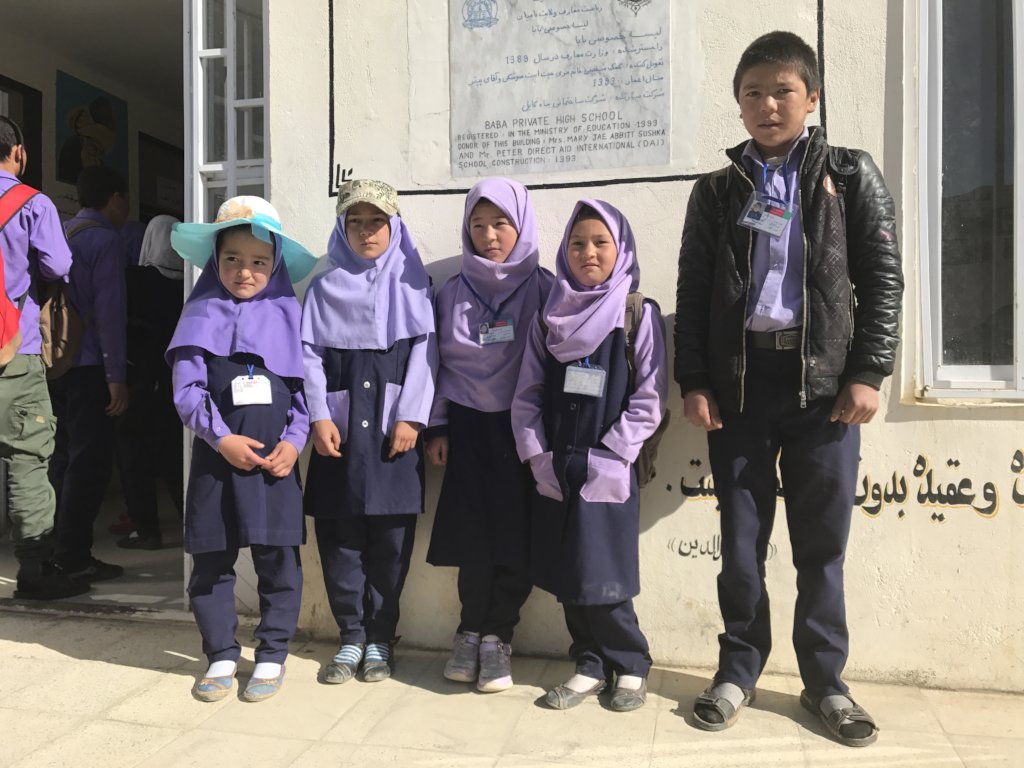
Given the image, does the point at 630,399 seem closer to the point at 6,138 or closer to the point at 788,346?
the point at 788,346

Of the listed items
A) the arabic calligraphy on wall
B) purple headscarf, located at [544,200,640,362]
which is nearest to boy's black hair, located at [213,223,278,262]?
purple headscarf, located at [544,200,640,362]

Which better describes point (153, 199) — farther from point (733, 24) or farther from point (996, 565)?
point (996, 565)

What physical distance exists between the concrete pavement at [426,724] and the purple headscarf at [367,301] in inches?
48.4

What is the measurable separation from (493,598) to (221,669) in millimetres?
966

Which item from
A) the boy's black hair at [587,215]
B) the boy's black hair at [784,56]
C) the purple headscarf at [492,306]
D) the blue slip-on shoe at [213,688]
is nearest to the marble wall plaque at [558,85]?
the purple headscarf at [492,306]

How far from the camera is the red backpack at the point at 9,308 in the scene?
3.32 meters

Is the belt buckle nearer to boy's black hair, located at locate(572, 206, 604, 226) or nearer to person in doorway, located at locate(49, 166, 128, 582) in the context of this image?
boy's black hair, located at locate(572, 206, 604, 226)

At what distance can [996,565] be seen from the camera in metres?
2.84

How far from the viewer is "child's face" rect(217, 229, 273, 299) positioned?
2.90 meters

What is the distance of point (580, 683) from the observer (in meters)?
2.78

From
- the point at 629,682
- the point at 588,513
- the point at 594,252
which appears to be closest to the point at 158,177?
the point at 594,252

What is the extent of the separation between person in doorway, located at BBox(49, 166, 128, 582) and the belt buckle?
309cm

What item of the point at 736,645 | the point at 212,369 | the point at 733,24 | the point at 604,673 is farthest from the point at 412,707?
the point at 733,24

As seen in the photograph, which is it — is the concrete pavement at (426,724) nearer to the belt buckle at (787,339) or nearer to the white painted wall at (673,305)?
the white painted wall at (673,305)
